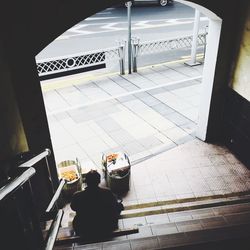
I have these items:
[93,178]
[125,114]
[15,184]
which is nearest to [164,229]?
[93,178]

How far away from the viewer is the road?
14809 mm

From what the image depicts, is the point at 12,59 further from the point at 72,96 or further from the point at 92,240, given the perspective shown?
the point at 72,96

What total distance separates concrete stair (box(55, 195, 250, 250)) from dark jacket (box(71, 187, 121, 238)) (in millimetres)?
212

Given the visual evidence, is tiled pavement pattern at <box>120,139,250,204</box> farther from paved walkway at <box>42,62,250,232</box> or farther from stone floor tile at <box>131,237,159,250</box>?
stone floor tile at <box>131,237,159,250</box>

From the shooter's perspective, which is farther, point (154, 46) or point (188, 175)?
point (154, 46)

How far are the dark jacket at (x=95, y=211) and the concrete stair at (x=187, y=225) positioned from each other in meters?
0.21

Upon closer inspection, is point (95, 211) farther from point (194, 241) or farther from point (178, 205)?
point (178, 205)

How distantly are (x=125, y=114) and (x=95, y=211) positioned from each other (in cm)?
531

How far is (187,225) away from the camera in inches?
182

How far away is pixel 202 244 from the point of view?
3574 mm

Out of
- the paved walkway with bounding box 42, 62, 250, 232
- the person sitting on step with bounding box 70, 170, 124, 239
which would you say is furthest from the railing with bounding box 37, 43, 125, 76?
the person sitting on step with bounding box 70, 170, 124, 239

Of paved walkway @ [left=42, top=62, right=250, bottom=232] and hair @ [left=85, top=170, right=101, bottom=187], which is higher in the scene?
hair @ [left=85, top=170, right=101, bottom=187]

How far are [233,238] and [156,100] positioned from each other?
6.78m

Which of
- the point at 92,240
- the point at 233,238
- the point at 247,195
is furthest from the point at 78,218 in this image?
the point at 247,195
